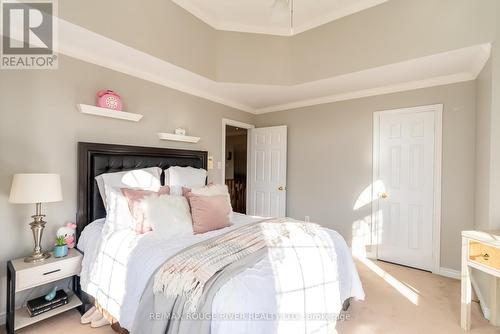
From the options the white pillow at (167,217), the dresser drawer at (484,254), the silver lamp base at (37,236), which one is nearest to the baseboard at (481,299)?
the dresser drawer at (484,254)

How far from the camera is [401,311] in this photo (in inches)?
84.5

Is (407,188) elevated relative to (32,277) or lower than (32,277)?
elevated

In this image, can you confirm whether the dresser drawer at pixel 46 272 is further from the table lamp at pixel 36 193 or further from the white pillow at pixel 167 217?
the white pillow at pixel 167 217

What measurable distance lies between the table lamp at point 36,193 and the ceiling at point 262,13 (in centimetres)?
220

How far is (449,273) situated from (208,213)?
3.00m

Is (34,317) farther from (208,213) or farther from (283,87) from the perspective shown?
(283,87)

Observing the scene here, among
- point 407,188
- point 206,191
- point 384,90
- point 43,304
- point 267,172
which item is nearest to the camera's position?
point 43,304

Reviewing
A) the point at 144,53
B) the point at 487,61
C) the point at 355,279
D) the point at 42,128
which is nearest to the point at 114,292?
the point at 42,128

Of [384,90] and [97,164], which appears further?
[384,90]

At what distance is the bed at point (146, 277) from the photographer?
117 centimetres

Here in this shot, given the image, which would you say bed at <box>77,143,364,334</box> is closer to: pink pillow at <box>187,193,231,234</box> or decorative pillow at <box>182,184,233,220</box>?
pink pillow at <box>187,193,231,234</box>

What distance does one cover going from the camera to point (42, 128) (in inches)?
82.4

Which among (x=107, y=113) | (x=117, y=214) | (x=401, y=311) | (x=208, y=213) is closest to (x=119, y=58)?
(x=107, y=113)

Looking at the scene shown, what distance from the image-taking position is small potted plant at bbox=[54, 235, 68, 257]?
196 centimetres
